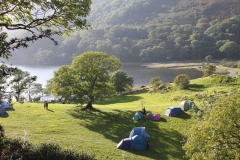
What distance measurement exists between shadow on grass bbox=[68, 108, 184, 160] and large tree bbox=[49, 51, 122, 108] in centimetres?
349

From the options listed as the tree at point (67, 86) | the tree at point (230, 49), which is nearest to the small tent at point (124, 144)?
the tree at point (67, 86)

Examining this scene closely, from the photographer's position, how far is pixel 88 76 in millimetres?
50625

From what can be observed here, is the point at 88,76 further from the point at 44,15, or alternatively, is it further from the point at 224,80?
the point at 44,15

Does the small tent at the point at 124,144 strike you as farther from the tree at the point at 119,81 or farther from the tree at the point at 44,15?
the tree at the point at 119,81

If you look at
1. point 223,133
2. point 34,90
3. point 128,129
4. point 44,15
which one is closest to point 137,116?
point 128,129

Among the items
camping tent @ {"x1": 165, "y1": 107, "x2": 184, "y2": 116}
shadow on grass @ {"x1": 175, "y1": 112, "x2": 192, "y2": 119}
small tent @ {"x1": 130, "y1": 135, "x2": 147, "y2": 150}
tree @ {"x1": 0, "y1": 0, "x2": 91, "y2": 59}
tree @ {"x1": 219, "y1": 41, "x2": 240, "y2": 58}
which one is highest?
tree @ {"x1": 219, "y1": 41, "x2": 240, "y2": 58}

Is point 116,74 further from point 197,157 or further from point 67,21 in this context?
point 67,21

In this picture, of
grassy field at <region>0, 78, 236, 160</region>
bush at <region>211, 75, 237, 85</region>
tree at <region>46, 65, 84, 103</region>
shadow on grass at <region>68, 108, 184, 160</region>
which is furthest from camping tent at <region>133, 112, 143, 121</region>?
bush at <region>211, 75, 237, 85</region>

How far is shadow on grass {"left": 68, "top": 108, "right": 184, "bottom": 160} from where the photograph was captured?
110 feet

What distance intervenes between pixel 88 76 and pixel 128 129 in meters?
15.2

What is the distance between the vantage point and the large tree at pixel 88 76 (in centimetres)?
4978

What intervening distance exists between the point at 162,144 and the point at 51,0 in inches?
1076

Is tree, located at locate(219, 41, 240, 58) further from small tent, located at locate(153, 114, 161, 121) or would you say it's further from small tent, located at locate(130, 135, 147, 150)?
small tent, located at locate(130, 135, 147, 150)

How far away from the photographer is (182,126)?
41.4 meters
